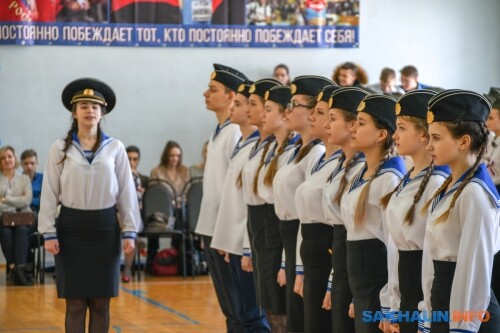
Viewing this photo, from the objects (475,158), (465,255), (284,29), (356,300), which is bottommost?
(356,300)

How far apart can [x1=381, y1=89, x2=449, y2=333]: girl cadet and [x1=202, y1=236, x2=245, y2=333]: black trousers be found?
8.56ft

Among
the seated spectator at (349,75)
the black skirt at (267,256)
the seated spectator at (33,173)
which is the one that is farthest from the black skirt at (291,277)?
the seated spectator at (33,173)

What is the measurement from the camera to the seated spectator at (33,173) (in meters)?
11.3

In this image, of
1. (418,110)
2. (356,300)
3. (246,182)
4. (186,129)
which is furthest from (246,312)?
(186,129)

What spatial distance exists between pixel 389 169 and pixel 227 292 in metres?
2.52

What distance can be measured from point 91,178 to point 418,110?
2288mm

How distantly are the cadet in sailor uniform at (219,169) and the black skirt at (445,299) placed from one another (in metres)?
3.11

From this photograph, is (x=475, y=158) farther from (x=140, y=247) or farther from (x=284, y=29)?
(x=284, y=29)

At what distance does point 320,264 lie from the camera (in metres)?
5.14

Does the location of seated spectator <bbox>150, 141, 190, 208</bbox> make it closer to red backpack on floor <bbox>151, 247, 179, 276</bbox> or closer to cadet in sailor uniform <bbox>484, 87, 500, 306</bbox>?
red backpack on floor <bbox>151, 247, 179, 276</bbox>

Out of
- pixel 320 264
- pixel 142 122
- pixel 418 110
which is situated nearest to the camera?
pixel 418 110

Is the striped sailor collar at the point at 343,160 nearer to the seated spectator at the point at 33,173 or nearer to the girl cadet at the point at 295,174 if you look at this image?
the girl cadet at the point at 295,174

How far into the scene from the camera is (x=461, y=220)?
12.0 feet

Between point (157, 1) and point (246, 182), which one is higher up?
point (157, 1)
